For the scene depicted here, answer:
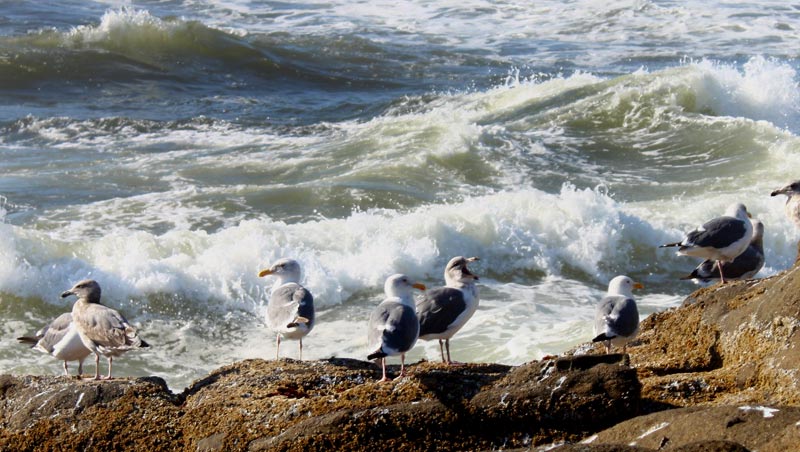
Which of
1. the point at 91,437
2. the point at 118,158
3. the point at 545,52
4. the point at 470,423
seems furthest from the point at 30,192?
the point at 545,52

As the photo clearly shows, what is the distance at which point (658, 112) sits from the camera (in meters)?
18.6

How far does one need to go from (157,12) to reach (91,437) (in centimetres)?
2561

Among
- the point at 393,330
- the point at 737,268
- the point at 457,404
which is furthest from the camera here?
the point at 737,268

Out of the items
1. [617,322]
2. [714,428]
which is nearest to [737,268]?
[617,322]

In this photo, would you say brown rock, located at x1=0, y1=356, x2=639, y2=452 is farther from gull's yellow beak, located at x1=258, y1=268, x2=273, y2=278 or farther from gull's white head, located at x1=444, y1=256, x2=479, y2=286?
gull's yellow beak, located at x1=258, y1=268, x2=273, y2=278

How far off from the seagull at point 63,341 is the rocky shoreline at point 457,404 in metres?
1.10

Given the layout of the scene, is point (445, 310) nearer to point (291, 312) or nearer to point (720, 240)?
point (291, 312)

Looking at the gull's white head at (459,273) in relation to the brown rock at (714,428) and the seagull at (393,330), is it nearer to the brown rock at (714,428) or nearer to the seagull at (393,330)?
the seagull at (393,330)

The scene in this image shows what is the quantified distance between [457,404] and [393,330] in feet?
3.44

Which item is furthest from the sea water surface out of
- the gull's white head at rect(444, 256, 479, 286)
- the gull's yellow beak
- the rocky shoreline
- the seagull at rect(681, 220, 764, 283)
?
the rocky shoreline

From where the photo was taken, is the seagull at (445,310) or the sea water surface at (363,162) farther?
the sea water surface at (363,162)

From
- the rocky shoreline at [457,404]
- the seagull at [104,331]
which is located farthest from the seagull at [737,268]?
the seagull at [104,331]

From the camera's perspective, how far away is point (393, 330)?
529cm

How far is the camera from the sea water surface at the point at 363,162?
10.5 meters
